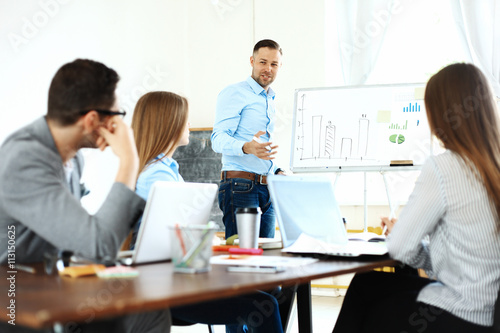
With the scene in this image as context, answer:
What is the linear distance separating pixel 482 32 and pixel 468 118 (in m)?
3.33

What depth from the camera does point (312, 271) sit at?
1333 mm

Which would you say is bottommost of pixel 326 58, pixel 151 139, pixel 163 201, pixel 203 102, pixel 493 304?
pixel 493 304

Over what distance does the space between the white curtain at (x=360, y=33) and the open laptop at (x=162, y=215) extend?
3.40m

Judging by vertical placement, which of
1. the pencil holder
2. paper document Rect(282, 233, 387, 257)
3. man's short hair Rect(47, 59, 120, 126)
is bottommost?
paper document Rect(282, 233, 387, 257)

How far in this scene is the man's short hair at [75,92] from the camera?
1424 mm

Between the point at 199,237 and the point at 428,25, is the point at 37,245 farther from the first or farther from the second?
the point at 428,25

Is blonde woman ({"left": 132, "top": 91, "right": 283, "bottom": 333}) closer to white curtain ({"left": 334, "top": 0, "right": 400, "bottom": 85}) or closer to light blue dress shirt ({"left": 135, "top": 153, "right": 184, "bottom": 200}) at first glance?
light blue dress shirt ({"left": 135, "top": 153, "right": 184, "bottom": 200})

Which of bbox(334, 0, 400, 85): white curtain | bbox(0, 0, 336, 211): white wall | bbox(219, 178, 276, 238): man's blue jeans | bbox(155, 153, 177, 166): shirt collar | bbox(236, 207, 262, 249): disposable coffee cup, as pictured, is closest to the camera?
bbox(236, 207, 262, 249): disposable coffee cup

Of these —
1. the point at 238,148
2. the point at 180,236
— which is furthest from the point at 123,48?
the point at 180,236

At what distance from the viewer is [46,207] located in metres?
1.27

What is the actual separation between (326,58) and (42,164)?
13.0ft

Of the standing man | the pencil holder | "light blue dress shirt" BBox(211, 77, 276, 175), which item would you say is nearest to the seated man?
the pencil holder

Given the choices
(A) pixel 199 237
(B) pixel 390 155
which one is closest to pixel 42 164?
(A) pixel 199 237

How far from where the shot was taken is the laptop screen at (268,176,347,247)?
1.81 metres
